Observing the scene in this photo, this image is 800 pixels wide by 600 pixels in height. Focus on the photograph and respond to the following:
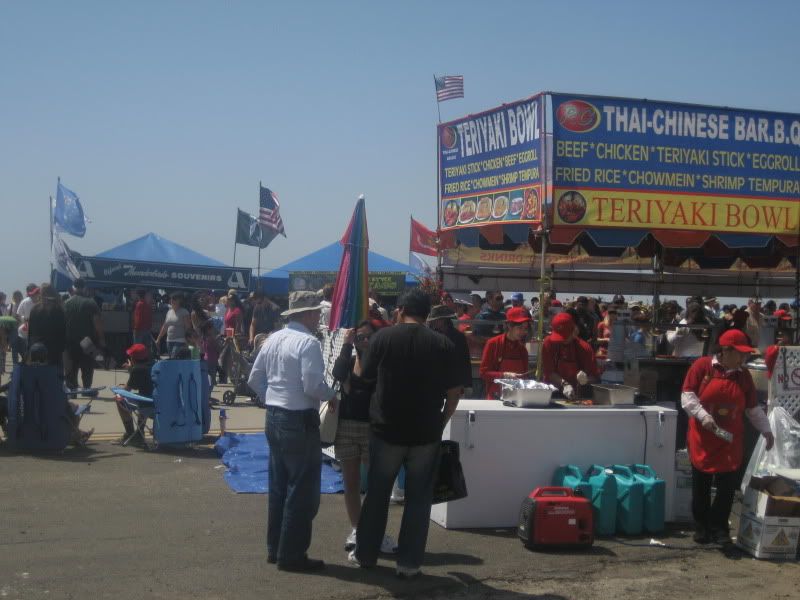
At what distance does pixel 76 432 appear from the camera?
32.3 ft

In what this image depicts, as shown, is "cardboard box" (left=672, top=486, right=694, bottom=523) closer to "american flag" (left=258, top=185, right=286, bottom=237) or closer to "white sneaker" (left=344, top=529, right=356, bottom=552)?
"white sneaker" (left=344, top=529, right=356, bottom=552)

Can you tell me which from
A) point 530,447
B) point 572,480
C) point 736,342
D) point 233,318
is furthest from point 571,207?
point 233,318

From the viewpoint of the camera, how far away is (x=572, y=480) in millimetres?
6957

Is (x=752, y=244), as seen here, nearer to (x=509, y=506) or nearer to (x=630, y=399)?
(x=630, y=399)

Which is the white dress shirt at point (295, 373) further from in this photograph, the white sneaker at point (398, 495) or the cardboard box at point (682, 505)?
the cardboard box at point (682, 505)

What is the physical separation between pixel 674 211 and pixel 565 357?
85.6 inches

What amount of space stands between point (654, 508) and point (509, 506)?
3.68 feet

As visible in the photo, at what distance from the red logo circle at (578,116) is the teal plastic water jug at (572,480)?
349 cm

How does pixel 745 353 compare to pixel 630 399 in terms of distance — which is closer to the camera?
pixel 745 353

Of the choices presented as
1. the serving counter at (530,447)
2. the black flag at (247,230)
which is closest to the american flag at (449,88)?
the serving counter at (530,447)

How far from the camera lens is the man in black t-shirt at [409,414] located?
559cm

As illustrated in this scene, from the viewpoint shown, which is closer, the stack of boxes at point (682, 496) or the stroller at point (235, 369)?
the stack of boxes at point (682, 496)

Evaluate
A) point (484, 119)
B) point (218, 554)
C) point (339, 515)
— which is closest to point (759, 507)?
point (339, 515)

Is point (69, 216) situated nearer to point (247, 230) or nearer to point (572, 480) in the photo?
point (247, 230)
